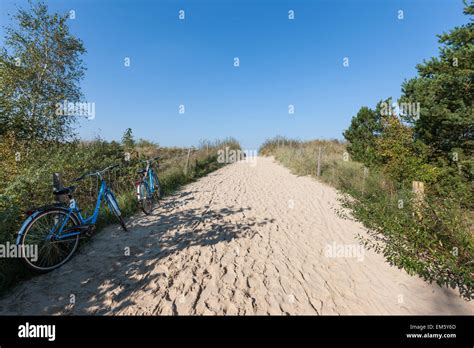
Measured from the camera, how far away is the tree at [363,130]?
1327 cm

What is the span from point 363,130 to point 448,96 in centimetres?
731

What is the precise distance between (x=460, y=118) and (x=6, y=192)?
11619mm

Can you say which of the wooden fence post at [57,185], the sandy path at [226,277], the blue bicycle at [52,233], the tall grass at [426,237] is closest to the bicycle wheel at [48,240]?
the blue bicycle at [52,233]

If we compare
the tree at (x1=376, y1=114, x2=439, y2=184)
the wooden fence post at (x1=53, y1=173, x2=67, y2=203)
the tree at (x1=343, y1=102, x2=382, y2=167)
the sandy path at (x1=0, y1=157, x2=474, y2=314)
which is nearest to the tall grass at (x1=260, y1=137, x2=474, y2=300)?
the sandy path at (x1=0, y1=157, x2=474, y2=314)

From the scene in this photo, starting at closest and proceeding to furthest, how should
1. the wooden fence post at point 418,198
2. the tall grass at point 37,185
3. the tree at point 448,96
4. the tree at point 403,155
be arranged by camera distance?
1. the tall grass at point 37,185
2. the wooden fence post at point 418,198
3. the tree at point 448,96
4. the tree at point 403,155

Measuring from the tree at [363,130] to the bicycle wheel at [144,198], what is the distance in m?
12.7

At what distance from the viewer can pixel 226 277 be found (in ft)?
9.52

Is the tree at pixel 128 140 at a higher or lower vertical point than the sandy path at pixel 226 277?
higher

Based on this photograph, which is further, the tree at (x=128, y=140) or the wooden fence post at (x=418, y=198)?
the tree at (x=128, y=140)

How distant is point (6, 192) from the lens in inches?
137

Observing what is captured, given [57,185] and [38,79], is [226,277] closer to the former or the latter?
[57,185]

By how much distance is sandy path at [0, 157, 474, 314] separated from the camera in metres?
2.37

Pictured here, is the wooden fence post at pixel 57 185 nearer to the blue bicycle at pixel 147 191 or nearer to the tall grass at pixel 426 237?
the blue bicycle at pixel 147 191

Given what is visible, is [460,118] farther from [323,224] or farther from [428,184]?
[323,224]
